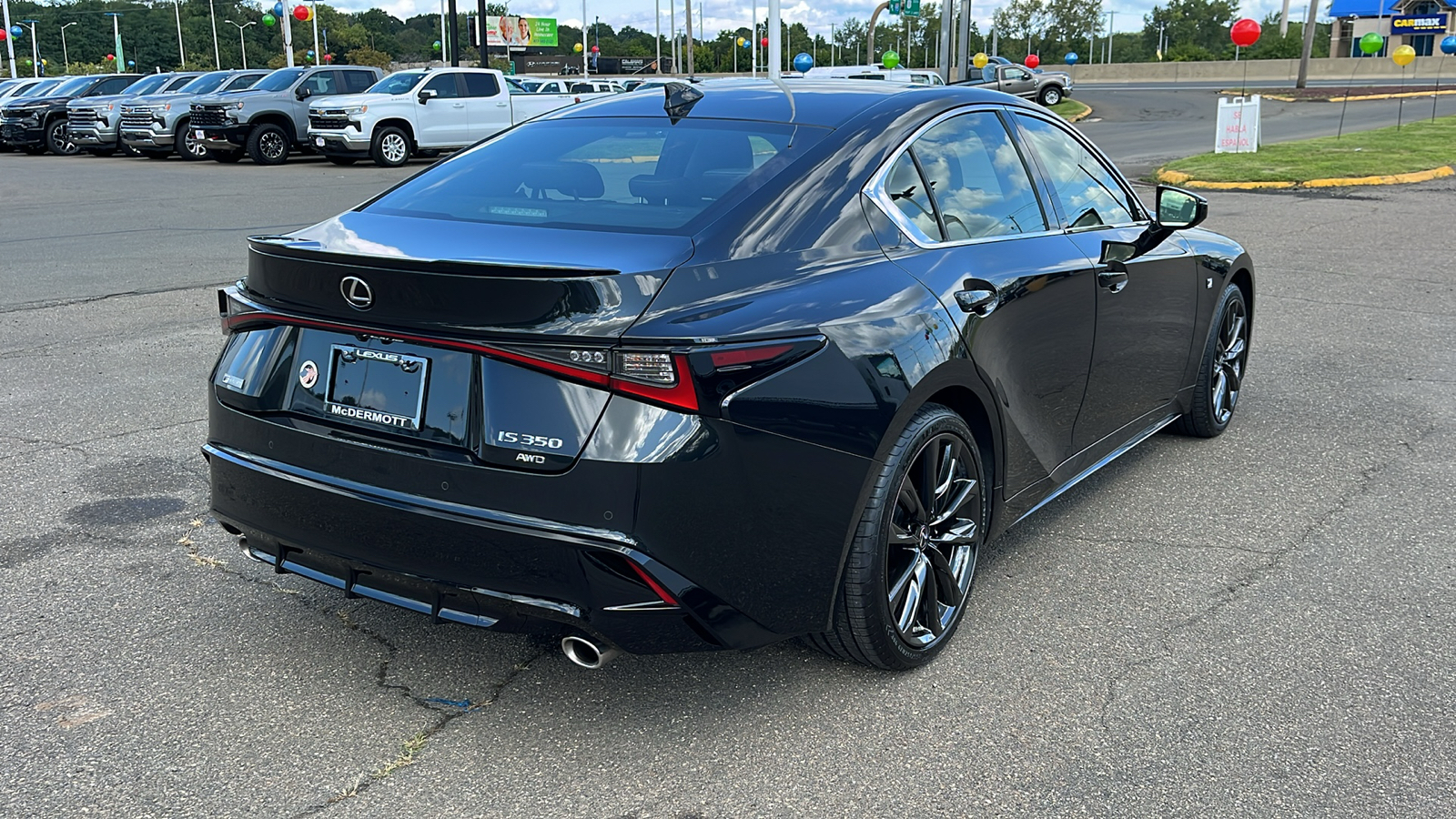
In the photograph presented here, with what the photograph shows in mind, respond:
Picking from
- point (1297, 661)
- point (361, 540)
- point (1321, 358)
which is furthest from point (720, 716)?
point (1321, 358)

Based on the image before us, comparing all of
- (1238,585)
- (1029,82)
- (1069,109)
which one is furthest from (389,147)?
(1029,82)

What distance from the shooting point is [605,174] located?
3648 mm

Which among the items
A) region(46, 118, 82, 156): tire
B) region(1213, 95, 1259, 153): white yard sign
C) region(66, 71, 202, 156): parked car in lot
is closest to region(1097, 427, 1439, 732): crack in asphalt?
region(1213, 95, 1259, 153): white yard sign

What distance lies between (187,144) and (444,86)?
19.9ft

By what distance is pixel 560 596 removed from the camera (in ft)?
9.25

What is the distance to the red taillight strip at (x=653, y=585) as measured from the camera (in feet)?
9.04

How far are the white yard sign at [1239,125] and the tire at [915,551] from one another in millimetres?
20516

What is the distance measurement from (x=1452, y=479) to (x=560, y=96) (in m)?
22.5

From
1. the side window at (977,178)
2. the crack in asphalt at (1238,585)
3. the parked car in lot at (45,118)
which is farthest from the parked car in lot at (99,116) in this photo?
the crack in asphalt at (1238,585)

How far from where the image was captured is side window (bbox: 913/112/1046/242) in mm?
3775

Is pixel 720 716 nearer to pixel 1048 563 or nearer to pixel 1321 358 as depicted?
pixel 1048 563

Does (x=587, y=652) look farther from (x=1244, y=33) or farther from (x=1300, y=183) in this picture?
(x=1244, y=33)

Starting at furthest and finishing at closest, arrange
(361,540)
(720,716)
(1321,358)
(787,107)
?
(1321,358) → (787,107) → (720,716) → (361,540)

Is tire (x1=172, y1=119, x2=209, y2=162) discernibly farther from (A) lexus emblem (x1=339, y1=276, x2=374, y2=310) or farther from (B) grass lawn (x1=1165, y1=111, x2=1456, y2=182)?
(A) lexus emblem (x1=339, y1=276, x2=374, y2=310)
